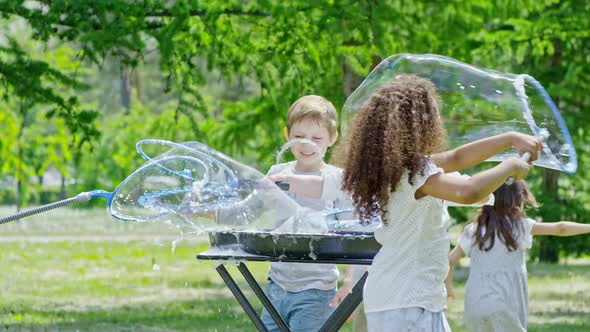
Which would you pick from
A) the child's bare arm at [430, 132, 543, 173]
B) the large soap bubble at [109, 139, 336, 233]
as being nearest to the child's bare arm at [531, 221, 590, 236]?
the large soap bubble at [109, 139, 336, 233]

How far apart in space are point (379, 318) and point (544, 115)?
3.21ft

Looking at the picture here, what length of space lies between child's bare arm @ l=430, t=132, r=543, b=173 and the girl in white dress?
7.17ft

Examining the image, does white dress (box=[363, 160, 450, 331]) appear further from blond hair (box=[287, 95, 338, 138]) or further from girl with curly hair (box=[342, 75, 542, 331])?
blond hair (box=[287, 95, 338, 138])

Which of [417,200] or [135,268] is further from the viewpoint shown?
[135,268]

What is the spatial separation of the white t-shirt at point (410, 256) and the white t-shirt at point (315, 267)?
33.8 inches

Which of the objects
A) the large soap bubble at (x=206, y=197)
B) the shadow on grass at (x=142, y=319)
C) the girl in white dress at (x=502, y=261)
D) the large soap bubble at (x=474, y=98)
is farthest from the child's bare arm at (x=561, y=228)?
the shadow on grass at (x=142, y=319)

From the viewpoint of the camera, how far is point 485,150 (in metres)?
3.34

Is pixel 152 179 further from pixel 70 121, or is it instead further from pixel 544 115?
pixel 70 121

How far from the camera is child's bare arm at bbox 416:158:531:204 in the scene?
10.3 ft

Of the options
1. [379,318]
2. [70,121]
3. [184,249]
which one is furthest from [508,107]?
[184,249]

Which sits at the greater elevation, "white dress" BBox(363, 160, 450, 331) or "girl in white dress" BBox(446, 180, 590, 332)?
"white dress" BBox(363, 160, 450, 331)

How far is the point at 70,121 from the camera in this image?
8.45 meters

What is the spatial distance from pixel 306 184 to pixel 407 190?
0.98 meters

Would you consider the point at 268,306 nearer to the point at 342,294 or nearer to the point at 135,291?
the point at 342,294
